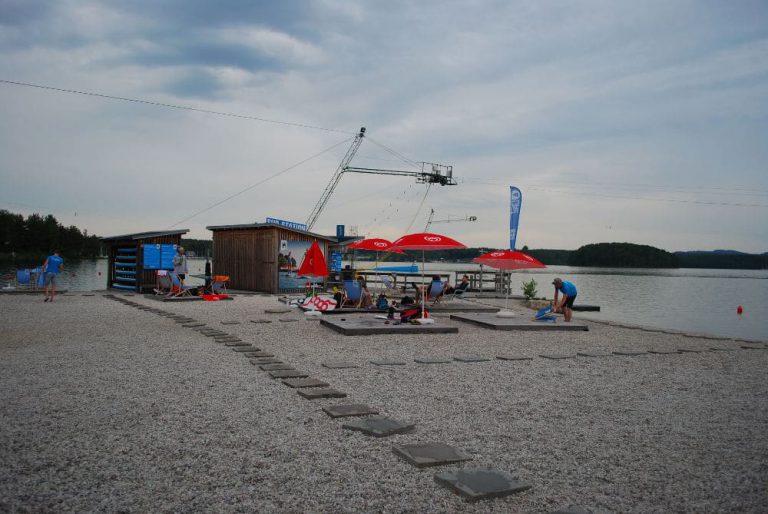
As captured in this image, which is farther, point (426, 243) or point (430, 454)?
point (426, 243)

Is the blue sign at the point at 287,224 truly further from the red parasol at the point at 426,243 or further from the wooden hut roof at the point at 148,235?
the red parasol at the point at 426,243

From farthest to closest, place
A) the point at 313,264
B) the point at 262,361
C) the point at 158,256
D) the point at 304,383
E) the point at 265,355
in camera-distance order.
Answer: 1. the point at 158,256
2. the point at 313,264
3. the point at 265,355
4. the point at 262,361
5. the point at 304,383

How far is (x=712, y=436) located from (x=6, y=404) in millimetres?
6476

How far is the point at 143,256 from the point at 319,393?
18.2 metres

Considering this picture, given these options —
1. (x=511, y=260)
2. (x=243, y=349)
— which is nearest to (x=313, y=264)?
(x=511, y=260)

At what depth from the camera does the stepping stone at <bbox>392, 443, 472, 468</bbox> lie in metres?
3.86

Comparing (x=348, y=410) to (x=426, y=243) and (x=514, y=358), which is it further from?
(x=426, y=243)

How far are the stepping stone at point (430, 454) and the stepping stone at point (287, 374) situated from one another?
2.79 metres

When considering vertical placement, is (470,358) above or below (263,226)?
below

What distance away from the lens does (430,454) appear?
4008mm

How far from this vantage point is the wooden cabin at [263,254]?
2203 cm

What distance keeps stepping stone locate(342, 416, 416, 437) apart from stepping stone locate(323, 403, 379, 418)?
18 centimetres

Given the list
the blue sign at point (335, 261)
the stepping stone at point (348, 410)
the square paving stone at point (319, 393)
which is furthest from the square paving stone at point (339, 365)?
the blue sign at point (335, 261)

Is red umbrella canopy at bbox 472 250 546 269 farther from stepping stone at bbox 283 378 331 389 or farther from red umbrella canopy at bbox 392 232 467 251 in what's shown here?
stepping stone at bbox 283 378 331 389
